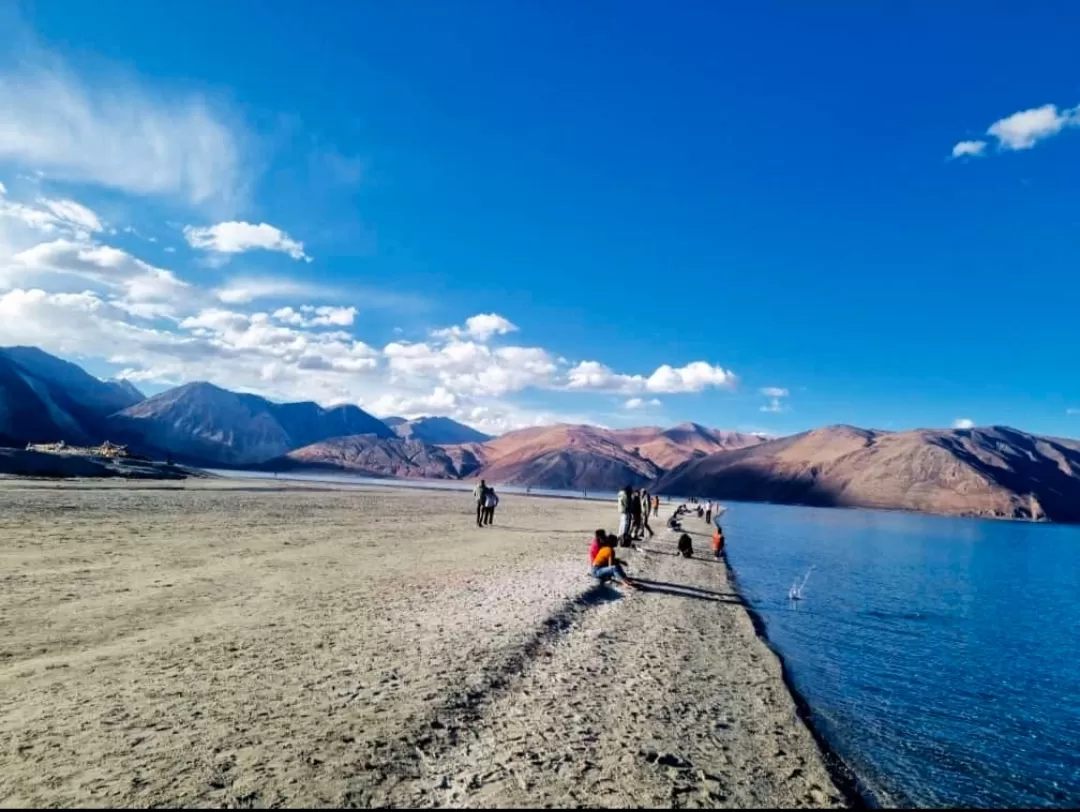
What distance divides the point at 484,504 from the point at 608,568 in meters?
20.5

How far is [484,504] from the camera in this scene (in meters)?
39.5

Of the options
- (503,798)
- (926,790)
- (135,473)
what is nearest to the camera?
(503,798)

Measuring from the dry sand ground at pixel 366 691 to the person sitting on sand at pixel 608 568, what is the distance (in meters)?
1.10

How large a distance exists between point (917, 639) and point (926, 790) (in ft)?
41.7

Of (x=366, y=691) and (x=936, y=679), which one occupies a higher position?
(x=366, y=691)

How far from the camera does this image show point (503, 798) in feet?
20.7

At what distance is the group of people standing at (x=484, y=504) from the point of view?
38344 millimetres

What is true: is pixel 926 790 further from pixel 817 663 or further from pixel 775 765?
pixel 817 663

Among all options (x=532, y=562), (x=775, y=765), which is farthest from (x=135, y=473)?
(x=775, y=765)

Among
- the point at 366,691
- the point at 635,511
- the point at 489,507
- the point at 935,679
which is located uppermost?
the point at 635,511

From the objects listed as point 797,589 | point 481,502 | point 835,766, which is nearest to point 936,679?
point 835,766

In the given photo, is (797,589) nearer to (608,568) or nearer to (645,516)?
(608,568)

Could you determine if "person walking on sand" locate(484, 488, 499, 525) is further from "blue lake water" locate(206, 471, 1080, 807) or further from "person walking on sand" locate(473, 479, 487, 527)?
"blue lake water" locate(206, 471, 1080, 807)

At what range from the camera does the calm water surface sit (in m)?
9.55
